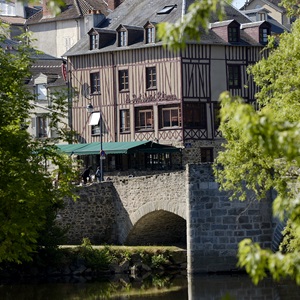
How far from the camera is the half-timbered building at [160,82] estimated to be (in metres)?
52.7

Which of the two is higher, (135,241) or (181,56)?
(181,56)

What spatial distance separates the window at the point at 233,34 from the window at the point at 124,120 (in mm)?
5858

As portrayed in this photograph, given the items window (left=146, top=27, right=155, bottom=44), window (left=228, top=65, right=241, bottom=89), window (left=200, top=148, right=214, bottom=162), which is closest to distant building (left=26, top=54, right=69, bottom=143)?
window (left=146, top=27, right=155, bottom=44)

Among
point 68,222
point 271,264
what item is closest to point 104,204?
point 68,222

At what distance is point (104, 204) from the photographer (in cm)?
4188

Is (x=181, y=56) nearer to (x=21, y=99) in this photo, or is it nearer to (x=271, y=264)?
(x=21, y=99)

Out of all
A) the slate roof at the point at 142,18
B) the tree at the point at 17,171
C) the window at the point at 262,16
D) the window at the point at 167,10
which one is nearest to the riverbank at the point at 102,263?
the tree at the point at 17,171

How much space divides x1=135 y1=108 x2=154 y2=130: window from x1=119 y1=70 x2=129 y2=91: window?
1408mm

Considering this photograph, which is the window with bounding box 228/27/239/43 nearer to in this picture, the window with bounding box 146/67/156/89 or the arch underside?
the window with bounding box 146/67/156/89

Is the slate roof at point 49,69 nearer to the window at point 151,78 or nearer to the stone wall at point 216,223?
the window at point 151,78

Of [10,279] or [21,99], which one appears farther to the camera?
[10,279]

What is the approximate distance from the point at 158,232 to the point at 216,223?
22.8 ft

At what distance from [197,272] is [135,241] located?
6.80m

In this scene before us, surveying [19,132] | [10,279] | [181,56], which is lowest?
[10,279]
